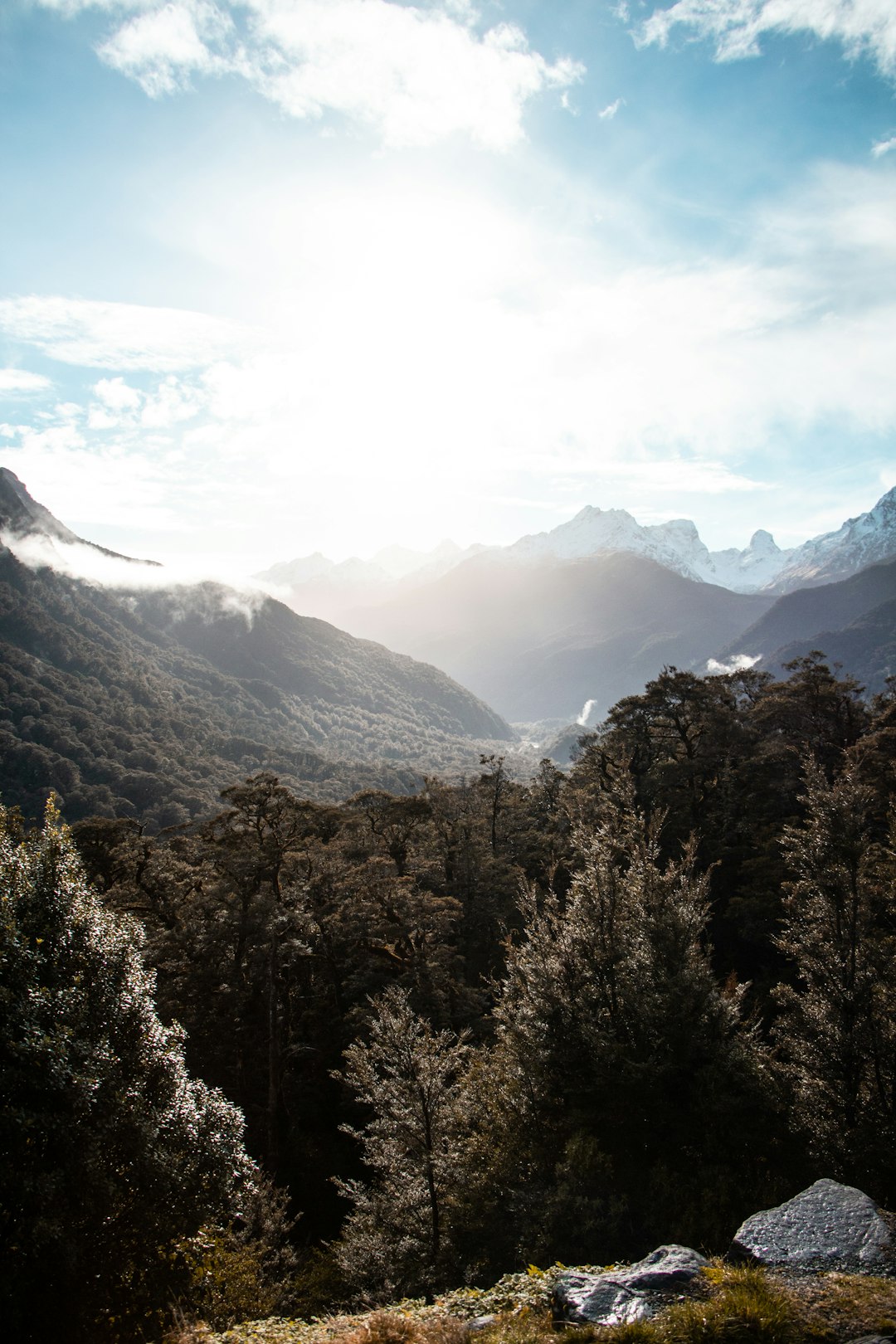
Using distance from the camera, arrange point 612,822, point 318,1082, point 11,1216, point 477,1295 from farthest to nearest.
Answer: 1. point 318,1082
2. point 612,822
3. point 477,1295
4. point 11,1216

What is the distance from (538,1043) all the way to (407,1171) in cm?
544

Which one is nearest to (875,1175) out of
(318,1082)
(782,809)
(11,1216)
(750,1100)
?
(750,1100)

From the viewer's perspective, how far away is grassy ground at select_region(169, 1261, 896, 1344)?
8383 mm

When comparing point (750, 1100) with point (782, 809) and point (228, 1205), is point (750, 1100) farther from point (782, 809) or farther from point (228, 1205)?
point (782, 809)

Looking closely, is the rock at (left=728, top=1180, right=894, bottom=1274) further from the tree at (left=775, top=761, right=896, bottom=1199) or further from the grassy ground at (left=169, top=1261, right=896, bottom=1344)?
the tree at (left=775, top=761, right=896, bottom=1199)

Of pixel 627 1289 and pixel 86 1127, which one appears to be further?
pixel 86 1127

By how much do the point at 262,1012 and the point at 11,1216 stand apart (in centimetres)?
3171

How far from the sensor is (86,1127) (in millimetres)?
11898

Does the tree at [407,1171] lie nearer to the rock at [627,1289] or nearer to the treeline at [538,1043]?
the treeline at [538,1043]

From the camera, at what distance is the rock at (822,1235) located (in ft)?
33.5

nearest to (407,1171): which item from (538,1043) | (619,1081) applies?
(538,1043)

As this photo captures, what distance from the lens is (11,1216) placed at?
10.6 metres

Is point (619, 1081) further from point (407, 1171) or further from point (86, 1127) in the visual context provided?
point (86, 1127)

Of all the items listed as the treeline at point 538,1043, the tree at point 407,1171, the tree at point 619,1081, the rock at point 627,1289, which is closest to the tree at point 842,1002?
the treeline at point 538,1043
